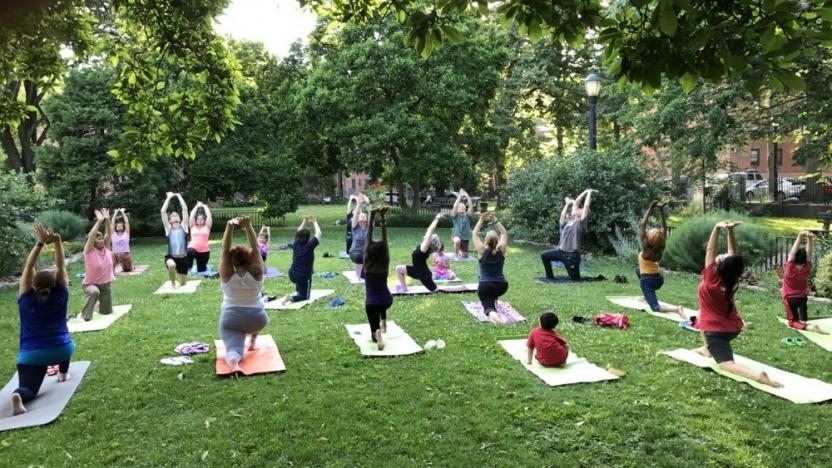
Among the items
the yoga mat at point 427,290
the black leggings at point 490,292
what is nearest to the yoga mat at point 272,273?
the yoga mat at point 427,290

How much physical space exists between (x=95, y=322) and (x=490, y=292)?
626 centimetres

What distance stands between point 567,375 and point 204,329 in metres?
5.40

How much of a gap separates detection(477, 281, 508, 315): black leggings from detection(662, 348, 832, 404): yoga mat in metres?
2.76

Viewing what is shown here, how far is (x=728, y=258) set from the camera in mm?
6410

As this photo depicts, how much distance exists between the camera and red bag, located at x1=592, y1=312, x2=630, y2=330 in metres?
8.68

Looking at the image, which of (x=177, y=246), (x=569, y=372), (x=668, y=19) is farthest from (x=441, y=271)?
(x=668, y=19)

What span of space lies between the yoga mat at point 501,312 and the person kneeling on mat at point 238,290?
3772 mm

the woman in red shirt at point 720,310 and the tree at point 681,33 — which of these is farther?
the woman in red shirt at point 720,310

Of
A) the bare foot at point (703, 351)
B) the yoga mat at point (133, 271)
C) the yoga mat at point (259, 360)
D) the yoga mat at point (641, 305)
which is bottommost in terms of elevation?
the yoga mat at point (641, 305)

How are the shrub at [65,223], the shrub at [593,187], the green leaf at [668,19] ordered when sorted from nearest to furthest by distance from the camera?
the green leaf at [668,19] < the shrub at [593,187] < the shrub at [65,223]

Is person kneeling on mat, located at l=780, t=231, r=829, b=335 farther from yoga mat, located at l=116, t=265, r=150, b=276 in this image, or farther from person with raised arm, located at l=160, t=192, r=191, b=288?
yoga mat, located at l=116, t=265, r=150, b=276

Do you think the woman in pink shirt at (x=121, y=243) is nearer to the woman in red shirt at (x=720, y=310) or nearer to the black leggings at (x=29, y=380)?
the black leggings at (x=29, y=380)

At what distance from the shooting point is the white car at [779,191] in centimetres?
3129

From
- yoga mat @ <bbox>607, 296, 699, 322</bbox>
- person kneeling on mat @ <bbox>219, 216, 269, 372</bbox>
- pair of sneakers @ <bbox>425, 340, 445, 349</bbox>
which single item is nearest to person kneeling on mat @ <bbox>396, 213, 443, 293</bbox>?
pair of sneakers @ <bbox>425, 340, 445, 349</bbox>
